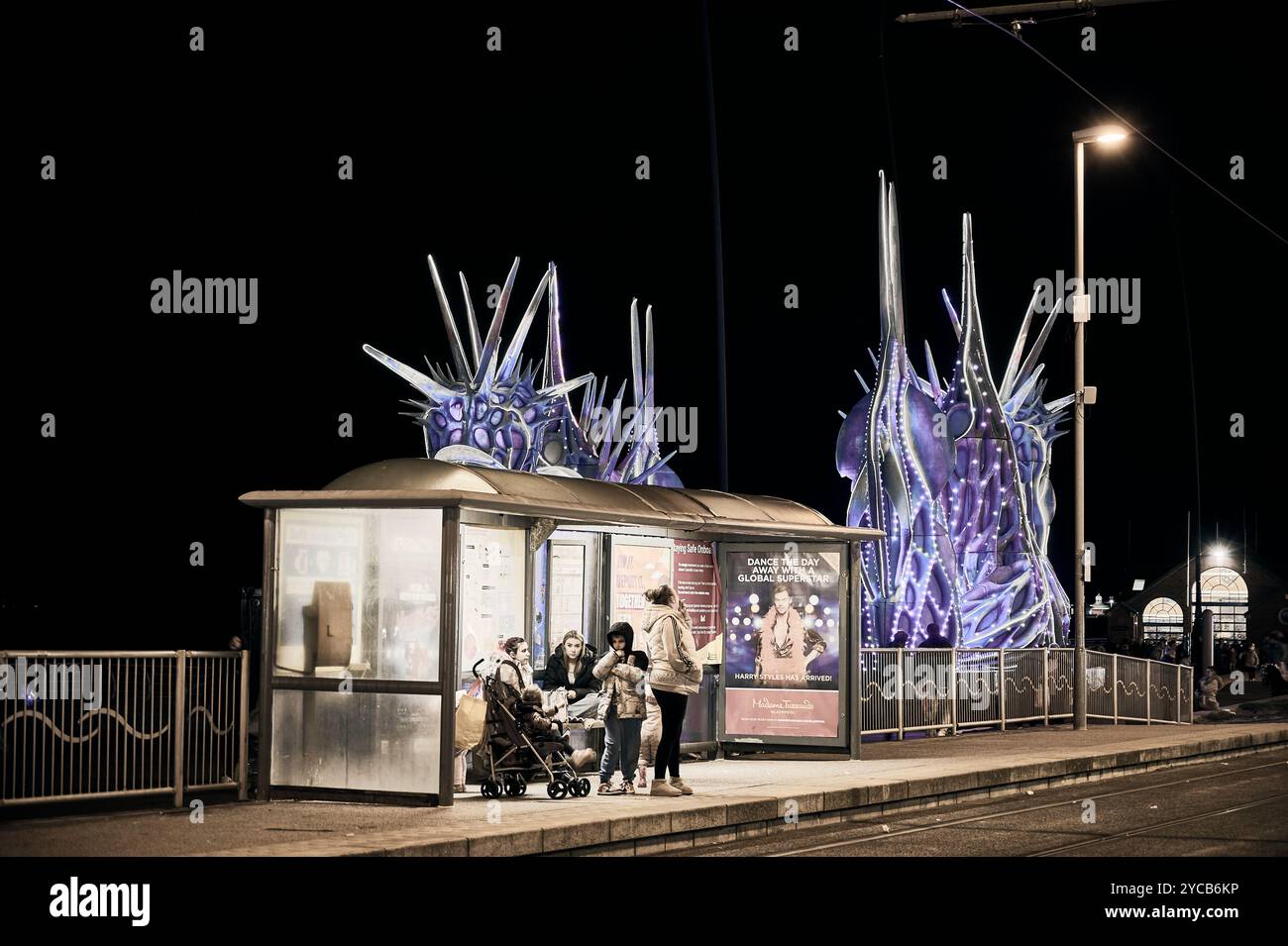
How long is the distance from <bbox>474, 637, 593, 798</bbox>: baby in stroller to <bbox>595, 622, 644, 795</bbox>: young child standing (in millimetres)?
343

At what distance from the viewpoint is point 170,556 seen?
166 ft

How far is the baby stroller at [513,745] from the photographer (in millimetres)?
14695

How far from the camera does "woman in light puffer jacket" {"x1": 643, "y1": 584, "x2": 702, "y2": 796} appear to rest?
14.9m

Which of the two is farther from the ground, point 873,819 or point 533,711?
point 533,711

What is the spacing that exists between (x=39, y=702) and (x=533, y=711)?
13.8ft

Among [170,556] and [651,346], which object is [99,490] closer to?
[170,556]

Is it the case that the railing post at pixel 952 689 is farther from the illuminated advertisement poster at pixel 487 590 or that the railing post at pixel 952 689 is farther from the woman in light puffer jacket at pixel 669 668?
the woman in light puffer jacket at pixel 669 668

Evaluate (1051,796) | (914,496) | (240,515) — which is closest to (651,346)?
(240,515)

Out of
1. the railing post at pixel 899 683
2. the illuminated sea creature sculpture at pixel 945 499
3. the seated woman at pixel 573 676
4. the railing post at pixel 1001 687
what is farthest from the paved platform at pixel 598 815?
the illuminated sea creature sculpture at pixel 945 499

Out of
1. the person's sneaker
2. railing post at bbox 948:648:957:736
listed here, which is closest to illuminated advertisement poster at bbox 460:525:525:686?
the person's sneaker

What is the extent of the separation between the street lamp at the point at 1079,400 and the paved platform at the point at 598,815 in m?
4.03

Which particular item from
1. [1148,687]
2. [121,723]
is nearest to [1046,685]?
[1148,687]

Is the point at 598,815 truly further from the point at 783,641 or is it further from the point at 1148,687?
the point at 1148,687

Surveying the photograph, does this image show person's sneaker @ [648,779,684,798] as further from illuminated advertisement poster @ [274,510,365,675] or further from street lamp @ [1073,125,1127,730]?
street lamp @ [1073,125,1127,730]
